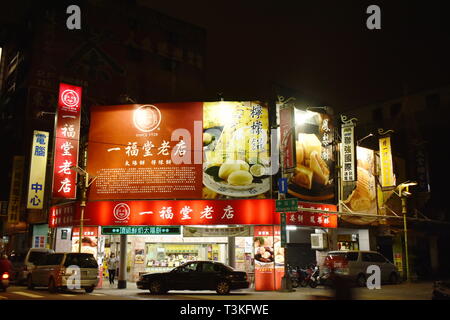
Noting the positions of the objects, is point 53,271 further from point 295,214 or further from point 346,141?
point 346,141

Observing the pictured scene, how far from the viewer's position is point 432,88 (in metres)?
46.2

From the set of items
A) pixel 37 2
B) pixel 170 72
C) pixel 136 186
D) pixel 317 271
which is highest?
pixel 37 2

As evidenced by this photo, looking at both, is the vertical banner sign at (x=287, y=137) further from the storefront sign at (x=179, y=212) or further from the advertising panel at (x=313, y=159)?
the storefront sign at (x=179, y=212)

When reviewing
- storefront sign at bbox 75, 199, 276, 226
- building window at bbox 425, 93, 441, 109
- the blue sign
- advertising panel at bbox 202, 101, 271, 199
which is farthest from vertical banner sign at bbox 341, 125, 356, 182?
building window at bbox 425, 93, 441, 109

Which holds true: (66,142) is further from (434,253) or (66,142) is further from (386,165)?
(434,253)

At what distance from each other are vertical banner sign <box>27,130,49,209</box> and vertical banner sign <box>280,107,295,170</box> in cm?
1724

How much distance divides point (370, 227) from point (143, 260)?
14918 millimetres

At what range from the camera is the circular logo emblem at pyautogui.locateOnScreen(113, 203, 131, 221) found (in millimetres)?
23906

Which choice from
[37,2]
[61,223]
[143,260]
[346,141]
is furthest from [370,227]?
[37,2]

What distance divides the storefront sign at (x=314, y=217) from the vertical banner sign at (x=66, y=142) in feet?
38.6

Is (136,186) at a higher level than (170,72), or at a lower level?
lower

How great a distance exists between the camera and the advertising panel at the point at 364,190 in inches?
1134

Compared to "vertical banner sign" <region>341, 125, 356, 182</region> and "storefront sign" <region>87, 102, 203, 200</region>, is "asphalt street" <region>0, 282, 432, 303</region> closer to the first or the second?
"storefront sign" <region>87, 102, 203, 200</region>

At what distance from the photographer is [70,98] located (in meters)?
25.2
